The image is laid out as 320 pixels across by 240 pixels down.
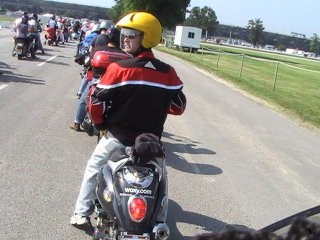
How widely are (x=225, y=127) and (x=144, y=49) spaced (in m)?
7.12

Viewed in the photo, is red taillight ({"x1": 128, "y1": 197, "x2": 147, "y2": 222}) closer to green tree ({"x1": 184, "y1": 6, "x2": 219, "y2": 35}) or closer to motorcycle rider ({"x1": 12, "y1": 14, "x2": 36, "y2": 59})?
motorcycle rider ({"x1": 12, "y1": 14, "x2": 36, "y2": 59})

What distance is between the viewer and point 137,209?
344cm

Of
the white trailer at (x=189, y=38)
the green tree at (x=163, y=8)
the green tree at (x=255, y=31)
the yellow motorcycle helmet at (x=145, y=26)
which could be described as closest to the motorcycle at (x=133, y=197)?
the yellow motorcycle helmet at (x=145, y=26)

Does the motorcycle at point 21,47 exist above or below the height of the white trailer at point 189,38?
above

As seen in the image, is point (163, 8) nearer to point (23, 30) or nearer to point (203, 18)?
point (23, 30)

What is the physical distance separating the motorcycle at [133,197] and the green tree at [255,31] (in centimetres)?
19305

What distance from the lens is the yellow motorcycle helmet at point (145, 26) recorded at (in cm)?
380

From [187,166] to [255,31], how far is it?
19007cm

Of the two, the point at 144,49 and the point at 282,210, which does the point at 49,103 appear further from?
the point at 144,49

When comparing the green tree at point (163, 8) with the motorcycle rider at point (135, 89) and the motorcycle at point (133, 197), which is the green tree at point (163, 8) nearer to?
the motorcycle rider at point (135, 89)

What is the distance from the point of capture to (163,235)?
3.51 meters

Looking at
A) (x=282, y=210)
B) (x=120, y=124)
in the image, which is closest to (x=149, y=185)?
(x=120, y=124)

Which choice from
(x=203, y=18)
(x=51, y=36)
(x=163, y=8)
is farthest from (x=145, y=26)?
(x=203, y=18)

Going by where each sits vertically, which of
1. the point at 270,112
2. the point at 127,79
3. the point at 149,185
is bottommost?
the point at 270,112
